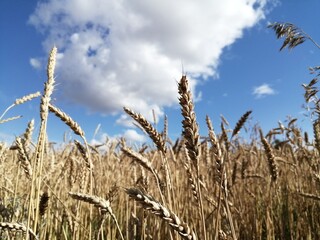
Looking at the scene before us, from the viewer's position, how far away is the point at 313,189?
4.65 metres

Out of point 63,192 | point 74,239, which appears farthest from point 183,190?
point 74,239

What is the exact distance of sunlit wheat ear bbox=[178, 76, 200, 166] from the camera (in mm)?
1293

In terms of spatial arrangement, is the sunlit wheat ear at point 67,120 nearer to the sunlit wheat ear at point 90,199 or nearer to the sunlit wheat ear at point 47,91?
the sunlit wheat ear at point 47,91

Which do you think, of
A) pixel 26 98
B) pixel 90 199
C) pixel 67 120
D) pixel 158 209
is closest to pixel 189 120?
pixel 158 209

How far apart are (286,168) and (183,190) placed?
237 centimetres

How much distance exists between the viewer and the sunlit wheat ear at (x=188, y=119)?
1.29 m

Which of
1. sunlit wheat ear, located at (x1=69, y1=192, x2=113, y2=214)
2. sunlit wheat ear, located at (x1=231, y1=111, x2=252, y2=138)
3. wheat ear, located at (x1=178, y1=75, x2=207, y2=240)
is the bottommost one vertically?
sunlit wheat ear, located at (x1=69, y1=192, x2=113, y2=214)

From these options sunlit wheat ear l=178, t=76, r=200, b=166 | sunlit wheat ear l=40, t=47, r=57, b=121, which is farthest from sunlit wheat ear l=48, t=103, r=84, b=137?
sunlit wheat ear l=178, t=76, r=200, b=166

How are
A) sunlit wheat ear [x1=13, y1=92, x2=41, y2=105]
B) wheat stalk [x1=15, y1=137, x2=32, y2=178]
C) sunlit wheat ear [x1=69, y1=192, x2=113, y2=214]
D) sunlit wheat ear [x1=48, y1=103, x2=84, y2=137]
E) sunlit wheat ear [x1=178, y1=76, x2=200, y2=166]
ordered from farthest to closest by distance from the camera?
sunlit wheat ear [x1=13, y1=92, x2=41, y2=105] < wheat stalk [x1=15, y1=137, x2=32, y2=178] < sunlit wheat ear [x1=48, y1=103, x2=84, y2=137] < sunlit wheat ear [x1=69, y1=192, x2=113, y2=214] < sunlit wheat ear [x1=178, y1=76, x2=200, y2=166]

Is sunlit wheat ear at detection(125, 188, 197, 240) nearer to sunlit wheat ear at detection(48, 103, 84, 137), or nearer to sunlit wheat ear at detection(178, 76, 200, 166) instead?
sunlit wheat ear at detection(178, 76, 200, 166)

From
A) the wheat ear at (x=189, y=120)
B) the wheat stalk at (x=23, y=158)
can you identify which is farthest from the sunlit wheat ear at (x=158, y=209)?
the wheat stalk at (x=23, y=158)

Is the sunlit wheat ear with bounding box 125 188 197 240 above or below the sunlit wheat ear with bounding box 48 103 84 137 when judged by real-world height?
below

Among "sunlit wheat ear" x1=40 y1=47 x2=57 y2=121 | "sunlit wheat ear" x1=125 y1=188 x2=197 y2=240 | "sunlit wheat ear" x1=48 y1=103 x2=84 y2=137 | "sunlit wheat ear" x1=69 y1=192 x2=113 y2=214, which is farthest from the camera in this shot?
"sunlit wheat ear" x1=48 y1=103 x2=84 y2=137

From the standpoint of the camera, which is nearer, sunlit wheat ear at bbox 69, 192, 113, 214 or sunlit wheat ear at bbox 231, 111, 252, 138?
sunlit wheat ear at bbox 69, 192, 113, 214
